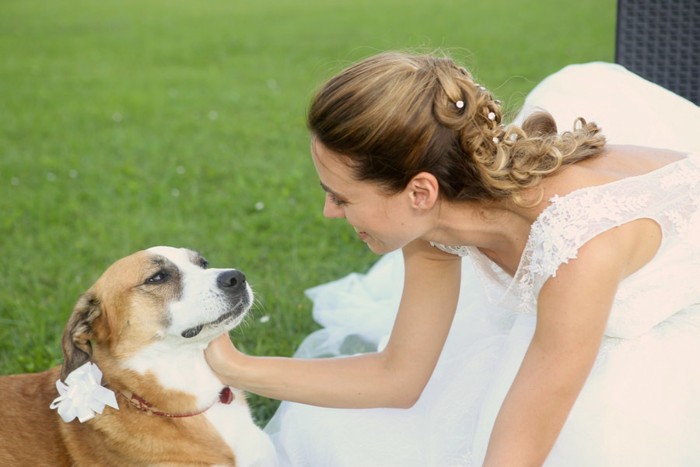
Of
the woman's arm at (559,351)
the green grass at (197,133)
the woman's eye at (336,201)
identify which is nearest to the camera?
the woman's arm at (559,351)

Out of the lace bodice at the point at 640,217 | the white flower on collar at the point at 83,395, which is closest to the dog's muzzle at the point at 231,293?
the white flower on collar at the point at 83,395

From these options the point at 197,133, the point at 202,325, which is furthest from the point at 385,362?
the point at 197,133

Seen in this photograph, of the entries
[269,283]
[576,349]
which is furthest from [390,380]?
[269,283]

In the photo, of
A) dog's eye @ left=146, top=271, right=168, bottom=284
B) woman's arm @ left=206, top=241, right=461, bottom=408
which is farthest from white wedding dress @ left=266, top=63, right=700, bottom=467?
dog's eye @ left=146, top=271, right=168, bottom=284

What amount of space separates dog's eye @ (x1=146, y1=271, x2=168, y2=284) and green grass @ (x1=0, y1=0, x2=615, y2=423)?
977 mm

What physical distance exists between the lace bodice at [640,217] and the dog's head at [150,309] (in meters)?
1.03

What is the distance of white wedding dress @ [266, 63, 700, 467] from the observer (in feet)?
8.51

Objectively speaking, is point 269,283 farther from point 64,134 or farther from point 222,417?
point 64,134

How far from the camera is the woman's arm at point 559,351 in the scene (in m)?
2.42

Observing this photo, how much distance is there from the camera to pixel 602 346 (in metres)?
2.80

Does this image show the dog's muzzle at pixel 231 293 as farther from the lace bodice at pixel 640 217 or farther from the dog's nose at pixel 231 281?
the lace bodice at pixel 640 217

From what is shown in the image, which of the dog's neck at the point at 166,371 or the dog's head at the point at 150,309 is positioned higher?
the dog's head at the point at 150,309

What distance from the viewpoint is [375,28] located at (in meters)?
13.3

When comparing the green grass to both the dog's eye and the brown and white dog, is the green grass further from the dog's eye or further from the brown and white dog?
the dog's eye
